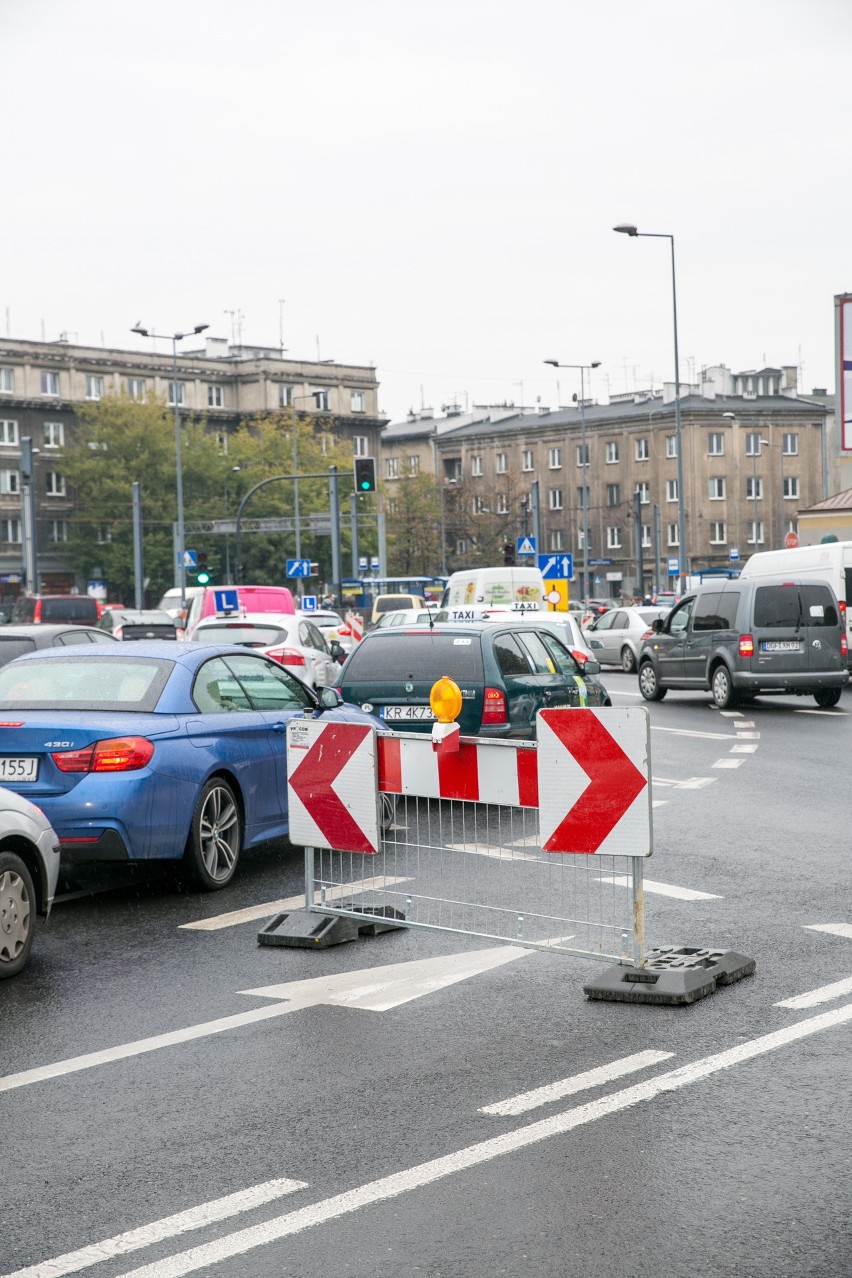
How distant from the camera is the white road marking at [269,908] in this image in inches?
351

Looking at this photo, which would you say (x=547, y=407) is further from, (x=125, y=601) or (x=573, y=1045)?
(x=573, y=1045)

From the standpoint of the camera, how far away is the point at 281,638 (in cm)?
2405

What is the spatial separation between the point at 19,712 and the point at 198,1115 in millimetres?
4774

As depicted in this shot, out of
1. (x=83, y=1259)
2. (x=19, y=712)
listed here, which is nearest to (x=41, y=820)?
(x=19, y=712)

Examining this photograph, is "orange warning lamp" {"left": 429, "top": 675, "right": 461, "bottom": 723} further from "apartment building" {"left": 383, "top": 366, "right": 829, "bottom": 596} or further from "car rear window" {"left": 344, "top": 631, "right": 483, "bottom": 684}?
"apartment building" {"left": 383, "top": 366, "right": 829, "bottom": 596}

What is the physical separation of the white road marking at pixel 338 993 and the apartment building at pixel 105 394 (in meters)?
80.5

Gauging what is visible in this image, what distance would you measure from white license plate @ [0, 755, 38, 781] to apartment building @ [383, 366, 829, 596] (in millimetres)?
91345

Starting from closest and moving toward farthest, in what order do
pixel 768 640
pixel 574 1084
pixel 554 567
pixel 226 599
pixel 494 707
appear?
pixel 574 1084 → pixel 494 707 → pixel 768 640 → pixel 226 599 → pixel 554 567

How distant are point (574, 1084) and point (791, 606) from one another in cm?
2033

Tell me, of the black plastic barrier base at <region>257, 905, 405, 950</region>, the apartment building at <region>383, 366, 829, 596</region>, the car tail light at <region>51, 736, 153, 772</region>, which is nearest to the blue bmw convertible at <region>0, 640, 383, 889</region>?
the car tail light at <region>51, 736, 153, 772</region>

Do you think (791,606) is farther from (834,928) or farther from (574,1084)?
(574,1084)

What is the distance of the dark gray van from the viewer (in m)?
25.2

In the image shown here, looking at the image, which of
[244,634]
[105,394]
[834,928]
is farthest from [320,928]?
[105,394]

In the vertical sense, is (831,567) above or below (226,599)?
above
